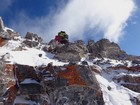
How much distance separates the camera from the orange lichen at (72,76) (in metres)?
48.6

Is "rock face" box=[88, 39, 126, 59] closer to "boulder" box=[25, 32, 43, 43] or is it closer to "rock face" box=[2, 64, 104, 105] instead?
"boulder" box=[25, 32, 43, 43]

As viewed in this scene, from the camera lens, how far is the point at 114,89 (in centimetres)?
5262

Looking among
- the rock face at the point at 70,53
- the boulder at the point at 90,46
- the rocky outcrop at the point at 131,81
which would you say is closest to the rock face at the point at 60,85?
the rocky outcrop at the point at 131,81

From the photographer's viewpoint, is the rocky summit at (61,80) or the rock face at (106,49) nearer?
the rocky summit at (61,80)

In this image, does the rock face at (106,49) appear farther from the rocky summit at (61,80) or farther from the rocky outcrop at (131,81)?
the rocky outcrop at (131,81)

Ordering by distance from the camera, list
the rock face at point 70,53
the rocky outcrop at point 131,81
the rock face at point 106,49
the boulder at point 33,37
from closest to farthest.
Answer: the rocky outcrop at point 131,81 → the rock face at point 70,53 → the rock face at point 106,49 → the boulder at point 33,37

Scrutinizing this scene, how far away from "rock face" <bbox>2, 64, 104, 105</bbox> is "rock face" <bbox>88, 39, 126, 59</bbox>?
22.9 metres

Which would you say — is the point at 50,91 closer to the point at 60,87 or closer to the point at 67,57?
the point at 60,87

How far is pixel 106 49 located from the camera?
76562 mm

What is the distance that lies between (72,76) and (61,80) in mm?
1988

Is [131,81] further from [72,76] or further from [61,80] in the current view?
[61,80]

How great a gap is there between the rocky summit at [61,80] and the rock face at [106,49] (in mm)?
9925

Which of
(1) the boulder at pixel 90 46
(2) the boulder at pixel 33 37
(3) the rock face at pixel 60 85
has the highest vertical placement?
(2) the boulder at pixel 33 37

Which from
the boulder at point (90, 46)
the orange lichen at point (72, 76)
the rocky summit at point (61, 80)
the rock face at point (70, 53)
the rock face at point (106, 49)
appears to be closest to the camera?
the rocky summit at point (61, 80)
